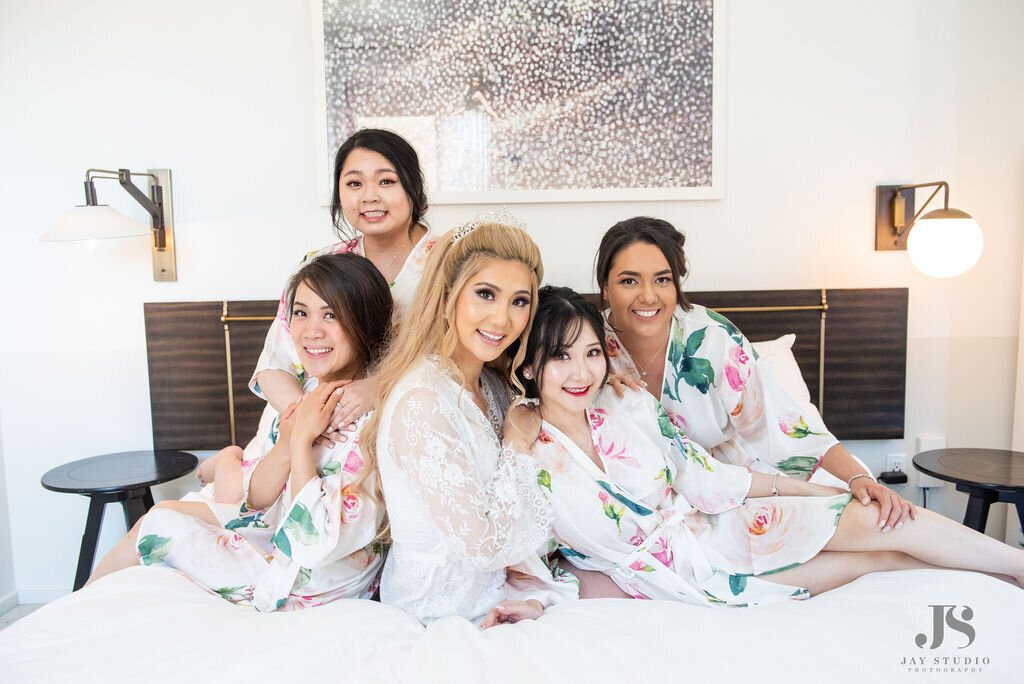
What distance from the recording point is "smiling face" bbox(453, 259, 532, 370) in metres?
1.48

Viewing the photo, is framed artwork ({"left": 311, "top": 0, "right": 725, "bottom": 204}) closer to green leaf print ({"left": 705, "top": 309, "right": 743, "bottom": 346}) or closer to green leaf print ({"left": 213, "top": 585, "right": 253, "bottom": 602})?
green leaf print ({"left": 705, "top": 309, "right": 743, "bottom": 346})

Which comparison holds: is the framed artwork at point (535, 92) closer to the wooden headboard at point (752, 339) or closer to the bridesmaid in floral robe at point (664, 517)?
the wooden headboard at point (752, 339)

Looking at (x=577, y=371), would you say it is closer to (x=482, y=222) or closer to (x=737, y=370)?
(x=482, y=222)


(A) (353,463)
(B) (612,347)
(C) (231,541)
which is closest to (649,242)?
(B) (612,347)

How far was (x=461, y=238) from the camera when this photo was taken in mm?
1542

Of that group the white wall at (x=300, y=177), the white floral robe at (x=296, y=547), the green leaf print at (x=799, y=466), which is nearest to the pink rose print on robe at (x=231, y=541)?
the white floral robe at (x=296, y=547)

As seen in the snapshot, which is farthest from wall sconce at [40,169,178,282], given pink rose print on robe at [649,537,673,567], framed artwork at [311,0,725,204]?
pink rose print on robe at [649,537,673,567]

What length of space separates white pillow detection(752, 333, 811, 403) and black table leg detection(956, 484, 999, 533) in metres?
0.56

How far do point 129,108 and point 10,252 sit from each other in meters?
0.72

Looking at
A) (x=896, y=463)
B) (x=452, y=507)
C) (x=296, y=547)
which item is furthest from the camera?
(x=896, y=463)

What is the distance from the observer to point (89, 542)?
7.20 feet

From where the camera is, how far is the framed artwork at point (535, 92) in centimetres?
239

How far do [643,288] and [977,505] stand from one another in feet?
4.51

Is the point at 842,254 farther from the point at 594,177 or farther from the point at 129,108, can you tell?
the point at 129,108
